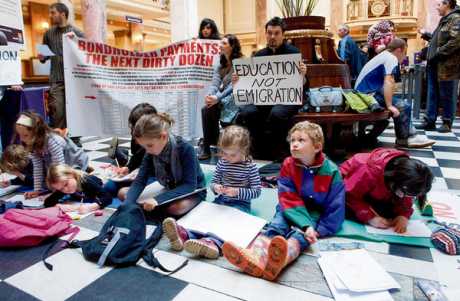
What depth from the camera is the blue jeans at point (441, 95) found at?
14.9ft


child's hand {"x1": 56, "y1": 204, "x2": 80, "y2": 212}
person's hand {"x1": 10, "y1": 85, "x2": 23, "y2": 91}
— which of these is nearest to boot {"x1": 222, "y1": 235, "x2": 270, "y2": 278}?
child's hand {"x1": 56, "y1": 204, "x2": 80, "y2": 212}

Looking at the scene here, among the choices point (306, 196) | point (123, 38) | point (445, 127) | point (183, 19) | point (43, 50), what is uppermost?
point (123, 38)

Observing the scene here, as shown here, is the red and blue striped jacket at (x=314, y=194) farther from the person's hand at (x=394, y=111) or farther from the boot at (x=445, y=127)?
the boot at (x=445, y=127)

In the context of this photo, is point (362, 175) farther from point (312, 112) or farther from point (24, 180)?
point (24, 180)

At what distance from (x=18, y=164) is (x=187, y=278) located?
6.37ft

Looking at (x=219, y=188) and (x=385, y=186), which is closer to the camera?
(x=385, y=186)

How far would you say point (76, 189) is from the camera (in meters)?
Result: 2.33

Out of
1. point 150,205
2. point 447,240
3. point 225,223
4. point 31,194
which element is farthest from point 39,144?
point 447,240

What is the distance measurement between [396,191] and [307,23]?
8.29ft

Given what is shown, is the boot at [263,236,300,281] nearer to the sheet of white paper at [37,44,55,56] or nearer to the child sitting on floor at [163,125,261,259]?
the child sitting on floor at [163,125,261,259]

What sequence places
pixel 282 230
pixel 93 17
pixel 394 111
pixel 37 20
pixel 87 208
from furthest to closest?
pixel 37 20 → pixel 93 17 → pixel 394 111 → pixel 87 208 → pixel 282 230

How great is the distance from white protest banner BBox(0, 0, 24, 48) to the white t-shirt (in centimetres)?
303

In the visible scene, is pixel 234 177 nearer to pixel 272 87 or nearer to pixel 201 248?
pixel 201 248

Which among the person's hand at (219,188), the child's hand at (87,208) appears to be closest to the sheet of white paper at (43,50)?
the child's hand at (87,208)
